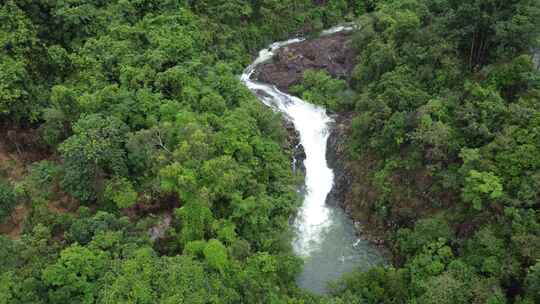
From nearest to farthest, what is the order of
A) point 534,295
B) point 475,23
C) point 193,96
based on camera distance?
point 534,295 → point 475,23 → point 193,96

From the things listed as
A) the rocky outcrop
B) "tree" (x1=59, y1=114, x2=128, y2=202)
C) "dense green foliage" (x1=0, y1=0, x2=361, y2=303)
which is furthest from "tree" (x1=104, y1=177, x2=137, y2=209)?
the rocky outcrop

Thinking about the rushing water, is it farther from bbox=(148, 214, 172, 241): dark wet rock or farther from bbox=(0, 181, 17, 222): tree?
bbox=(0, 181, 17, 222): tree

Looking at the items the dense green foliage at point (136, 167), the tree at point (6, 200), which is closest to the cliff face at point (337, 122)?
the dense green foliage at point (136, 167)

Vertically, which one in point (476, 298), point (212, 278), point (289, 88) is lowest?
point (476, 298)

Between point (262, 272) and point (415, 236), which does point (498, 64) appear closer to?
point (415, 236)

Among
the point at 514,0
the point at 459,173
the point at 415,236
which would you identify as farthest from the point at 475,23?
the point at 415,236

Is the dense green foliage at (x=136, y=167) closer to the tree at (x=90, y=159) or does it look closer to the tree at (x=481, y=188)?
the tree at (x=90, y=159)
